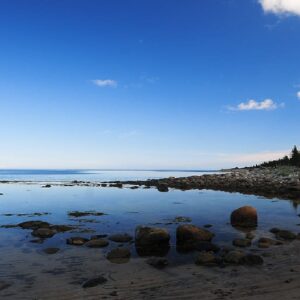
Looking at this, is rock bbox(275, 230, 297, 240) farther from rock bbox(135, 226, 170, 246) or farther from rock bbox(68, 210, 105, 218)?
rock bbox(68, 210, 105, 218)

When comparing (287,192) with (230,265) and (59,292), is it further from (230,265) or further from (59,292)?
(59,292)

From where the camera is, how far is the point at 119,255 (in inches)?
→ 599

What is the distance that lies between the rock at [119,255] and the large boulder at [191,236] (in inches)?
130

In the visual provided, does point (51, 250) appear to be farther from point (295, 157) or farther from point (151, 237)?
point (295, 157)

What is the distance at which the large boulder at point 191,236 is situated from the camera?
1764 centimetres

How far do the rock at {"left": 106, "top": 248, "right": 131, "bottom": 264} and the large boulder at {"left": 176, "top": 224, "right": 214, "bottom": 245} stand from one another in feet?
10.8

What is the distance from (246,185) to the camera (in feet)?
175

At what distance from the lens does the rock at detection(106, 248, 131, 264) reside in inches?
580

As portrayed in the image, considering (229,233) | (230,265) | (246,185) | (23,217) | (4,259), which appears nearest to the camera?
(230,265)

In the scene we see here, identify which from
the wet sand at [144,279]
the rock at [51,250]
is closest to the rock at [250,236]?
the wet sand at [144,279]

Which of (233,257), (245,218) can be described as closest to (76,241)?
(233,257)

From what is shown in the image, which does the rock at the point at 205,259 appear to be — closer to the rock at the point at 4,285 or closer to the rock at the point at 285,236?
the rock at the point at 285,236

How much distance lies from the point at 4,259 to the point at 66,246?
3121 mm

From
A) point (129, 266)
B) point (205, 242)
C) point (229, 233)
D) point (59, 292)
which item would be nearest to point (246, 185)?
point (229, 233)
